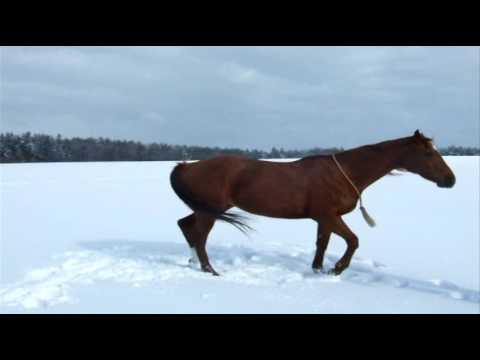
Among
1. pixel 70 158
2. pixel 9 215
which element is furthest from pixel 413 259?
pixel 70 158

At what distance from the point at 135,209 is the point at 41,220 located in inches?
94.9

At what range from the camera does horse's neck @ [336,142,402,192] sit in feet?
15.3

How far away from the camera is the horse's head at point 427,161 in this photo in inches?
174

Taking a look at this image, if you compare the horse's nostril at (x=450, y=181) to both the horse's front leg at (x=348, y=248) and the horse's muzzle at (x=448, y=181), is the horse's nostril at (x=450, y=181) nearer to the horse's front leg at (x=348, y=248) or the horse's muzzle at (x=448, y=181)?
the horse's muzzle at (x=448, y=181)

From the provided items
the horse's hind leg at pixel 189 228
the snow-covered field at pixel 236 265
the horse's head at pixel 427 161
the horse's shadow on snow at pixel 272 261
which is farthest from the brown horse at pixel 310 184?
the snow-covered field at pixel 236 265

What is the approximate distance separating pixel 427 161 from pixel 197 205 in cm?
283

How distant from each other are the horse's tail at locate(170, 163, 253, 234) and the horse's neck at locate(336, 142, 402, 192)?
1458 millimetres

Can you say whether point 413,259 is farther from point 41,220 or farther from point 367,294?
point 41,220

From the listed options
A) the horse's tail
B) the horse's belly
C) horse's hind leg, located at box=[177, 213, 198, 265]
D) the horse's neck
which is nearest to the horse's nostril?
the horse's neck

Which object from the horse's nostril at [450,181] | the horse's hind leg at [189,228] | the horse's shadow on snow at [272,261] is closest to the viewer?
the horse's shadow on snow at [272,261]

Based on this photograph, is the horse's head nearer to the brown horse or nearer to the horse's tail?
the brown horse

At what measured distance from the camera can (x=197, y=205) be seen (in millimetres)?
4961

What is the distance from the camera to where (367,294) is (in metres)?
3.95

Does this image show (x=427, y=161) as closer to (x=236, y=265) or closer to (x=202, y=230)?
(x=236, y=265)
